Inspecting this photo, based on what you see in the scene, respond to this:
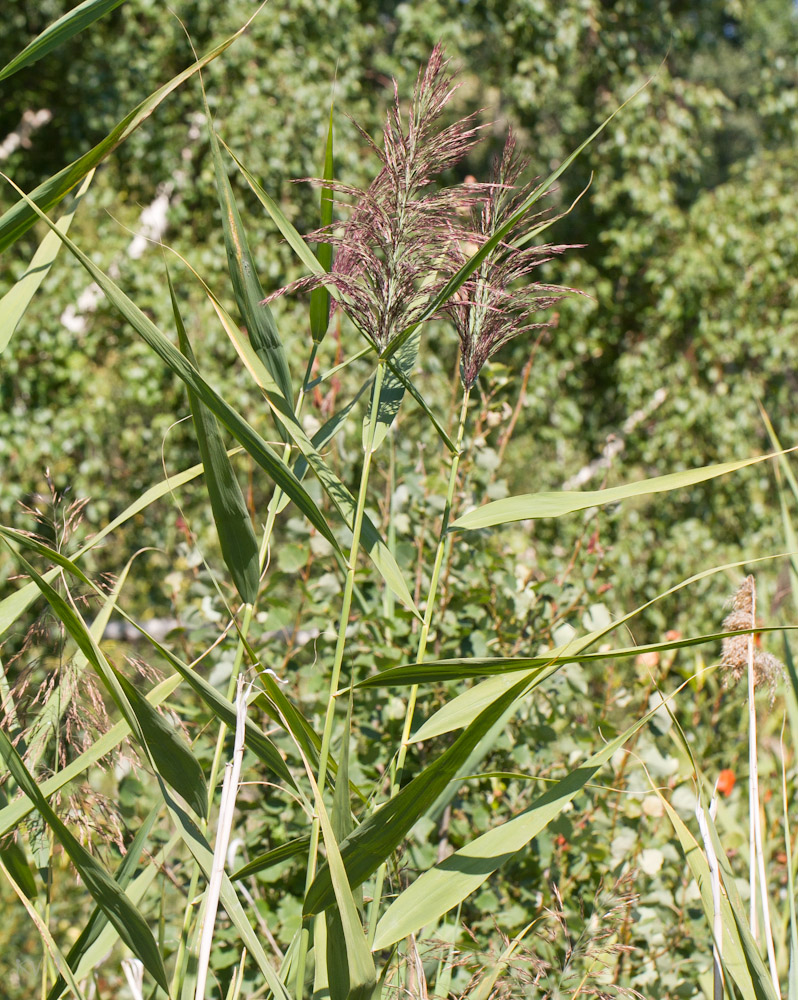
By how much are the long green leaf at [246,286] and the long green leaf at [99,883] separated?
35 centimetres

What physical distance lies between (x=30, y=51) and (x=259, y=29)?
2.80 metres

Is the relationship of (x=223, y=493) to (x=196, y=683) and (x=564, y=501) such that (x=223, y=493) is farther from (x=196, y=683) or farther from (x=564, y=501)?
(x=564, y=501)

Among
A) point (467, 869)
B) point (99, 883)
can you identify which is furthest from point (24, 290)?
point (467, 869)

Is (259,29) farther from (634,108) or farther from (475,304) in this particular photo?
(475,304)

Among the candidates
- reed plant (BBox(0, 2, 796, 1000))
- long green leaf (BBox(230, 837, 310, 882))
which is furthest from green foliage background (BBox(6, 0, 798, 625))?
long green leaf (BBox(230, 837, 310, 882))

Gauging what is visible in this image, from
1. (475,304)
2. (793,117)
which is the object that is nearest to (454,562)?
(475,304)

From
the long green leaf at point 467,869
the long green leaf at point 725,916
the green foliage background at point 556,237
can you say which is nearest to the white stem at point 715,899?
the long green leaf at point 725,916

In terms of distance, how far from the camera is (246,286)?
662 millimetres

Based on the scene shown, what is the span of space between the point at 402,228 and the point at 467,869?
0.49 metres

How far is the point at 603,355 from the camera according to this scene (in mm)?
3650

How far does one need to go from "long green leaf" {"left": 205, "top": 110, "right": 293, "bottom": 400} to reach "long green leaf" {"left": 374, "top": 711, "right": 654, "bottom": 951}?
1.28 ft

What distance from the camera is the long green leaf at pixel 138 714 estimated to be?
1.85 feet

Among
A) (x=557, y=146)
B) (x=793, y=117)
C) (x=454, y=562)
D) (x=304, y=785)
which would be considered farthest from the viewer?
(x=557, y=146)

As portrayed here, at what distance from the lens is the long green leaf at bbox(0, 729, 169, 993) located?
21.4 inches
